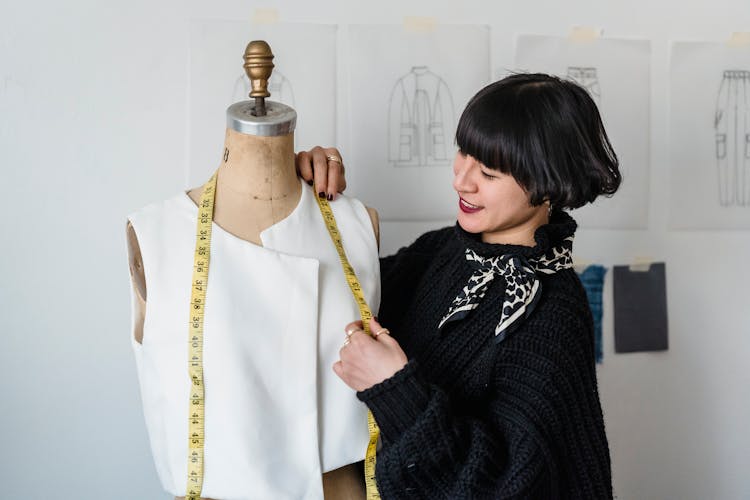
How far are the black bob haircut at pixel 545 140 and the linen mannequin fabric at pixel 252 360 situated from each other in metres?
0.43

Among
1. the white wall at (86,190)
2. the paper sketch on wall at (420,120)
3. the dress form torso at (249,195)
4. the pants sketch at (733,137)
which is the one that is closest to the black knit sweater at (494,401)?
the dress form torso at (249,195)

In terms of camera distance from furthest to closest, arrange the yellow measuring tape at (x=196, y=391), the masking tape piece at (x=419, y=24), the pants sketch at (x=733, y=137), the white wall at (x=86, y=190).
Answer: the pants sketch at (x=733, y=137), the masking tape piece at (x=419, y=24), the white wall at (x=86, y=190), the yellow measuring tape at (x=196, y=391)

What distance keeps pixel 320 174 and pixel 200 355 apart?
50cm

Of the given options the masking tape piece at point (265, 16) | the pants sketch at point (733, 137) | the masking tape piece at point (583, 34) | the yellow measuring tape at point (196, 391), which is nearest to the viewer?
the yellow measuring tape at point (196, 391)

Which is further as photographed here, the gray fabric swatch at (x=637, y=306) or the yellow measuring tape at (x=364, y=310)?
the gray fabric swatch at (x=637, y=306)

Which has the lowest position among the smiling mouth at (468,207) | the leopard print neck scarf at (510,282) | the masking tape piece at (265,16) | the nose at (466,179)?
A: the leopard print neck scarf at (510,282)

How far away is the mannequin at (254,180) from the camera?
1600 mm

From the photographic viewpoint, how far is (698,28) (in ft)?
8.71

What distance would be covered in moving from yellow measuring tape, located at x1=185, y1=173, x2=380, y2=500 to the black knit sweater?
10 cm

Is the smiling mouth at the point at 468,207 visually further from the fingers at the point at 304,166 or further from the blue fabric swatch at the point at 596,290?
the blue fabric swatch at the point at 596,290

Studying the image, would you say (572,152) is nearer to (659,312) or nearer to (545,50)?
(545,50)

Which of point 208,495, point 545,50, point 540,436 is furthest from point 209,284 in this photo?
point 545,50

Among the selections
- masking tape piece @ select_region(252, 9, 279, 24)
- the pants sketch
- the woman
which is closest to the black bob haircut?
the woman

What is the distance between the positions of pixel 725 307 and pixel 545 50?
1.09m
